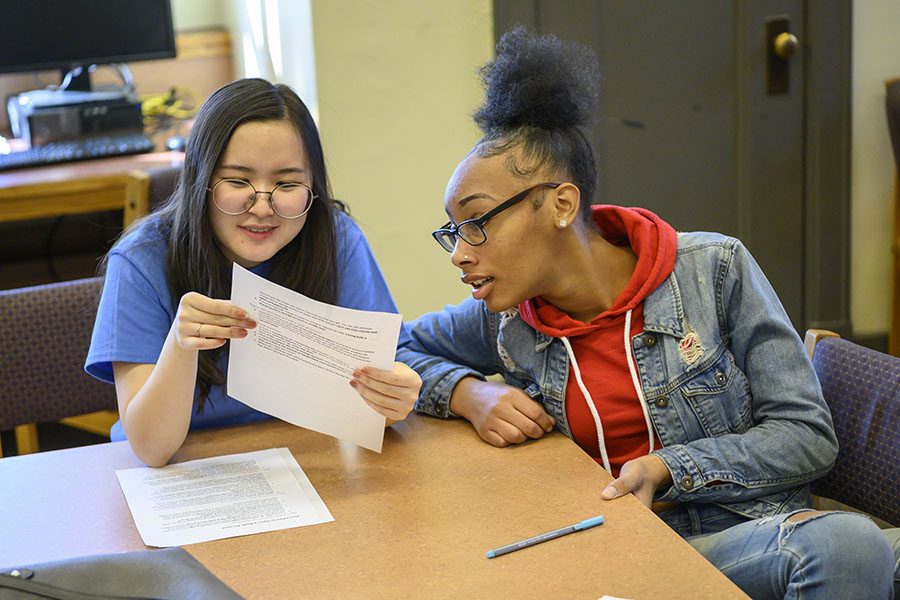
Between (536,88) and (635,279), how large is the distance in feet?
1.06

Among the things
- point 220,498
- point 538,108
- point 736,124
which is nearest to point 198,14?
point 736,124

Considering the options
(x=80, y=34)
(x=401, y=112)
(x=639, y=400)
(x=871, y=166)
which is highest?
(x=80, y=34)

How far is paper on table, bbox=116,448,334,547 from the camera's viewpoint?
1.14 m

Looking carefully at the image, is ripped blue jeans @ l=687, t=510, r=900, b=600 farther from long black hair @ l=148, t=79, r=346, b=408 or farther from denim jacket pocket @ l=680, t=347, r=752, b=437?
long black hair @ l=148, t=79, r=346, b=408

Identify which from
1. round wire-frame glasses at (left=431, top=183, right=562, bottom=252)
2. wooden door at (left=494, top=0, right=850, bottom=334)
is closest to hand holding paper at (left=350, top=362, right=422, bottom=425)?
round wire-frame glasses at (left=431, top=183, right=562, bottom=252)

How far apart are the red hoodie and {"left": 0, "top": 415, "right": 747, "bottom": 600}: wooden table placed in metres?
0.10

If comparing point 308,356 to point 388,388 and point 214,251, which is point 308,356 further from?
point 214,251

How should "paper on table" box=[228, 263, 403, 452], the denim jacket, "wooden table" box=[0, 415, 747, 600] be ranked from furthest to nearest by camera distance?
the denim jacket < "paper on table" box=[228, 263, 403, 452] < "wooden table" box=[0, 415, 747, 600]

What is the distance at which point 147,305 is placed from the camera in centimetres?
147

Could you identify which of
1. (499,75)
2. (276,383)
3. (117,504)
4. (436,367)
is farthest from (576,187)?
(117,504)

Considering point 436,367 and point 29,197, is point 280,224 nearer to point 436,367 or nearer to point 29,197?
point 436,367

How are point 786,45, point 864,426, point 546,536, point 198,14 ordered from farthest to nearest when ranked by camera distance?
point 198,14, point 786,45, point 864,426, point 546,536

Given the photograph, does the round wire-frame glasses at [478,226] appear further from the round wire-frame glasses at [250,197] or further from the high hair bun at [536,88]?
the round wire-frame glasses at [250,197]

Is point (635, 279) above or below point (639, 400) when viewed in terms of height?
above
